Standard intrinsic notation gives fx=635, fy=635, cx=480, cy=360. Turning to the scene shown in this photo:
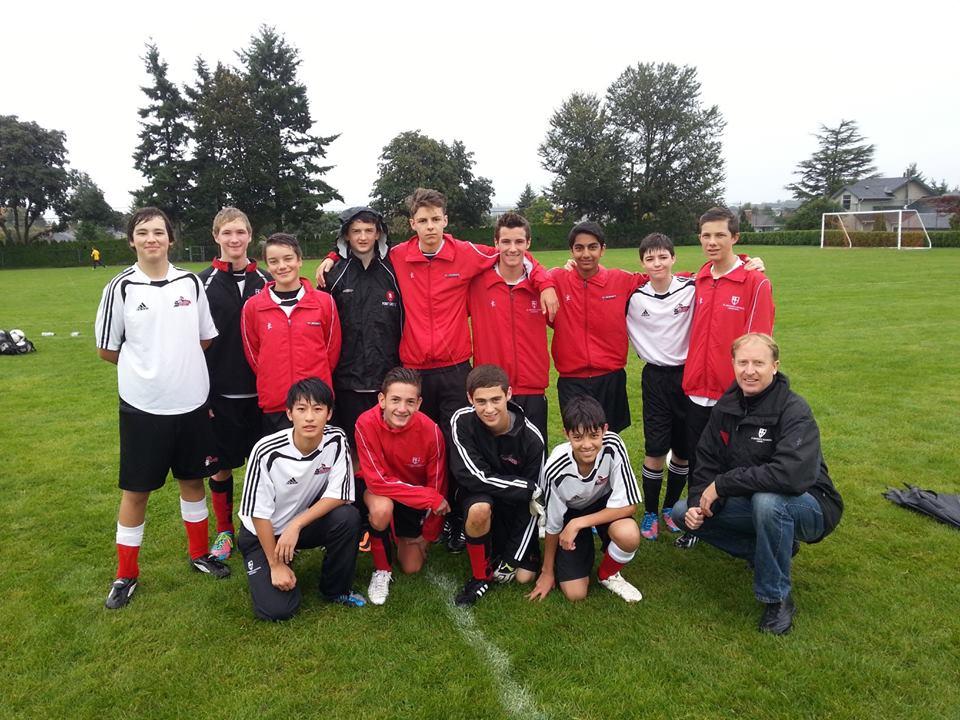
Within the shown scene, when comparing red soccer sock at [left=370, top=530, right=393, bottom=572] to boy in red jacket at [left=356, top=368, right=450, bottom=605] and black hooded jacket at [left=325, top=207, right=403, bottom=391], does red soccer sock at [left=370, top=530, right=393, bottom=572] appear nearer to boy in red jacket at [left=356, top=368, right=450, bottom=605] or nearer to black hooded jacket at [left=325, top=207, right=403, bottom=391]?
boy in red jacket at [left=356, top=368, right=450, bottom=605]

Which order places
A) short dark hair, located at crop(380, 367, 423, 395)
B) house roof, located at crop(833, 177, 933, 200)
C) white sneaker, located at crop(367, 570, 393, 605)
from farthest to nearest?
house roof, located at crop(833, 177, 933, 200)
short dark hair, located at crop(380, 367, 423, 395)
white sneaker, located at crop(367, 570, 393, 605)

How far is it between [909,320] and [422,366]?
1153 cm

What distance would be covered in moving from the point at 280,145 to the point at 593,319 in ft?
155

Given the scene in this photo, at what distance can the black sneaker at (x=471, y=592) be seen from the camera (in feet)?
11.0

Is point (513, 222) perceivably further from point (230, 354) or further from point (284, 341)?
point (230, 354)

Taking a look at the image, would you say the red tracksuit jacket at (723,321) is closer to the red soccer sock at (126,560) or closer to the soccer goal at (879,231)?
the red soccer sock at (126,560)

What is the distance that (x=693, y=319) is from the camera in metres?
3.90

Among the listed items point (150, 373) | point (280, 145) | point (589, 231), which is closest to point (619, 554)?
point (589, 231)

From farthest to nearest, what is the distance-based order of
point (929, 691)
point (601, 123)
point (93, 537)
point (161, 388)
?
point (601, 123) < point (93, 537) < point (161, 388) < point (929, 691)

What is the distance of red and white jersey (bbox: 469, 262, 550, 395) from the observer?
402cm

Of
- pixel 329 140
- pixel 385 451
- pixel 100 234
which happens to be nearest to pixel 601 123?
pixel 329 140

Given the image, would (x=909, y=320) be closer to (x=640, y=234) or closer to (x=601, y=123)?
(x=640, y=234)

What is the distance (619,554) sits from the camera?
11.1 feet

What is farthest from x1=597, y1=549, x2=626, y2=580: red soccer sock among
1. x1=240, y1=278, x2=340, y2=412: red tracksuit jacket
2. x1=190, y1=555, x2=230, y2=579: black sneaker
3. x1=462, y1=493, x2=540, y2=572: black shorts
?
x1=190, y1=555, x2=230, y2=579: black sneaker
